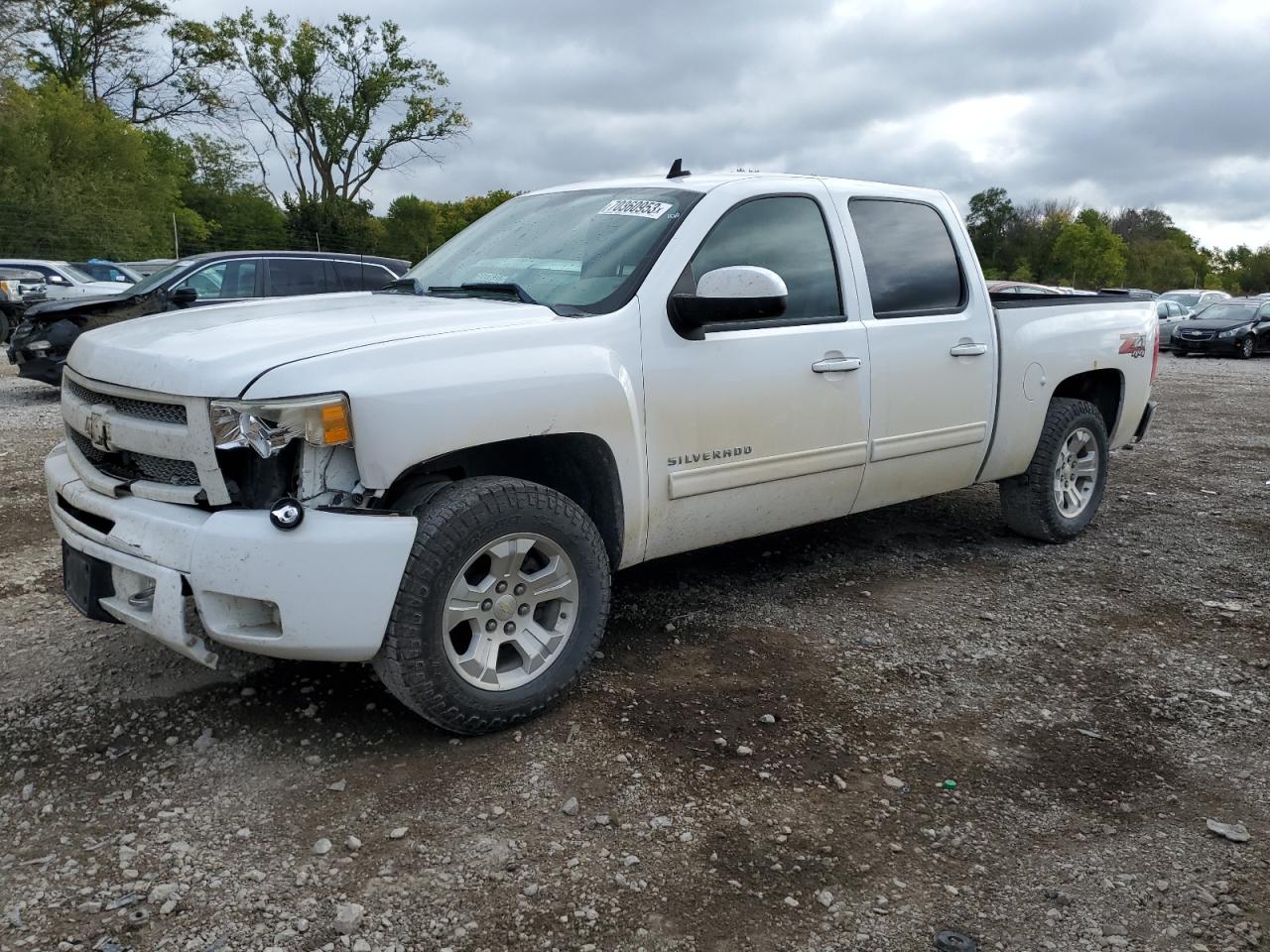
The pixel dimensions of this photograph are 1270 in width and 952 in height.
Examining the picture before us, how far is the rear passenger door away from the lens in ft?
14.5

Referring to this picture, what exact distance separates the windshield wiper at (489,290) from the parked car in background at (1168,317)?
2206 cm

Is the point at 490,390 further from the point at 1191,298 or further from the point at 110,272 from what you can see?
the point at 1191,298

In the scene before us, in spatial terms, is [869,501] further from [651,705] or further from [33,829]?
[33,829]

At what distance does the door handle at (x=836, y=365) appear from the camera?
4.10 metres

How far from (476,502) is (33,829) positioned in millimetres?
1438

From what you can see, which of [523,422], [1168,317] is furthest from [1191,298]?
[523,422]

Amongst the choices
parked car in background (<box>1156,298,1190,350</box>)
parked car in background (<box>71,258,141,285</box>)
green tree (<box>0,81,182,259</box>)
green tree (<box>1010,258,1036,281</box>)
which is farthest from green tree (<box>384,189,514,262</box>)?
green tree (<box>1010,258,1036,281</box>)

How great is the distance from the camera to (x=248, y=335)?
313cm

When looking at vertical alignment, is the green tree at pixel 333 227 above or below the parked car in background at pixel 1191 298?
above

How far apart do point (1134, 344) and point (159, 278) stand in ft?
29.0

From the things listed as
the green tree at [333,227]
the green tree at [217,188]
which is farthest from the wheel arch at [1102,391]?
the green tree at [217,188]

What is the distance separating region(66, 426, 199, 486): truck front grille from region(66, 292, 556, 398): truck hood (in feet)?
0.75

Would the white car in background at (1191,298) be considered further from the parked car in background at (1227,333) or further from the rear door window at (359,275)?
the rear door window at (359,275)

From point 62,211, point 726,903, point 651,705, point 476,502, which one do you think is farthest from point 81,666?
point 62,211
